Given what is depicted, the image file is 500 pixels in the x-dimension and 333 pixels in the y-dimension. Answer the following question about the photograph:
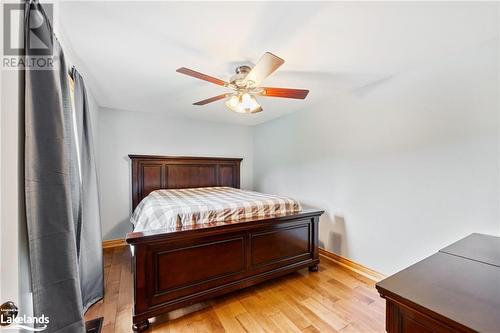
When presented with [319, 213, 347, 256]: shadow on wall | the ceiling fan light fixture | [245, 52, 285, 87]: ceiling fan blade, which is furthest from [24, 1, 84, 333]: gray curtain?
[319, 213, 347, 256]: shadow on wall

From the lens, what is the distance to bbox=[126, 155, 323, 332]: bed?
1660 millimetres

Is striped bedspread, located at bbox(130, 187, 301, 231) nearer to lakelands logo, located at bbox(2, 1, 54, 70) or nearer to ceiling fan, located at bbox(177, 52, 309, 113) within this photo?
ceiling fan, located at bbox(177, 52, 309, 113)

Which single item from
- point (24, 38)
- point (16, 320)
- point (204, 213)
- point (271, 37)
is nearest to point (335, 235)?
point (204, 213)

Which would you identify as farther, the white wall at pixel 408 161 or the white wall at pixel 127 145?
the white wall at pixel 127 145

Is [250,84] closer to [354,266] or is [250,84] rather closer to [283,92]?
[283,92]

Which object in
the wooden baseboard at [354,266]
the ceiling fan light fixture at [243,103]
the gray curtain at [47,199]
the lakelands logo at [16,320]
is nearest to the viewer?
the lakelands logo at [16,320]

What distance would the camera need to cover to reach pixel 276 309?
188 cm

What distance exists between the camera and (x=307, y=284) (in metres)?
2.28

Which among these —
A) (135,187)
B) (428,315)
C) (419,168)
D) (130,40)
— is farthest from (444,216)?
(135,187)

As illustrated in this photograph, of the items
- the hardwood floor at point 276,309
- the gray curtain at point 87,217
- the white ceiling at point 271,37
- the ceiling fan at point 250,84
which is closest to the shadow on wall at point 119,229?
the hardwood floor at point 276,309

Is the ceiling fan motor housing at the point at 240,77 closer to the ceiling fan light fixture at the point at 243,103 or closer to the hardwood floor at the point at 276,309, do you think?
the ceiling fan light fixture at the point at 243,103

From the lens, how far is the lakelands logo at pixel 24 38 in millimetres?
799

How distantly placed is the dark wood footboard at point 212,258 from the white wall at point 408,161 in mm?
607

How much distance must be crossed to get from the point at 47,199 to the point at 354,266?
297cm
